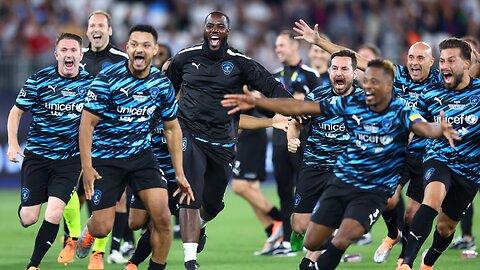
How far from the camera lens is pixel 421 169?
12.2m

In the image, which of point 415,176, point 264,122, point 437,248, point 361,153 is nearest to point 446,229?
point 437,248

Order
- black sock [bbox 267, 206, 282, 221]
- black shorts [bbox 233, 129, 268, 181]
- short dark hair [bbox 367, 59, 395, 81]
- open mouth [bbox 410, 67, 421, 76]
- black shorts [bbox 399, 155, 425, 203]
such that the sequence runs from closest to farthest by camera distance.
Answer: short dark hair [bbox 367, 59, 395, 81]
open mouth [bbox 410, 67, 421, 76]
black shorts [bbox 399, 155, 425, 203]
black sock [bbox 267, 206, 282, 221]
black shorts [bbox 233, 129, 268, 181]

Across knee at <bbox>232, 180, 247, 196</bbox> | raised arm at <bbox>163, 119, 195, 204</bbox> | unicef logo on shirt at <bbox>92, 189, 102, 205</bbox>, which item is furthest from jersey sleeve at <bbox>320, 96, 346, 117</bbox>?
knee at <bbox>232, 180, 247, 196</bbox>

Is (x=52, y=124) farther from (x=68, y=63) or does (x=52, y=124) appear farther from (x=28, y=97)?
(x=68, y=63)

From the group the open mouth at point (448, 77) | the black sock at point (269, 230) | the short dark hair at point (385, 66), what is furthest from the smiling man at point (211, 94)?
the black sock at point (269, 230)

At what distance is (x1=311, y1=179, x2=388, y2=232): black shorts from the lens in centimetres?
943

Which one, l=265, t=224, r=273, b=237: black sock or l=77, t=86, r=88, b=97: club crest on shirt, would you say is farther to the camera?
l=265, t=224, r=273, b=237: black sock

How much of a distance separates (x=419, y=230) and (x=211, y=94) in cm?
268

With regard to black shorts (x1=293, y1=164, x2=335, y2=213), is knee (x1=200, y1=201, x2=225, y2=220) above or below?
below

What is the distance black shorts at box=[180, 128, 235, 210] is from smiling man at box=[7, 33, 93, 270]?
129cm

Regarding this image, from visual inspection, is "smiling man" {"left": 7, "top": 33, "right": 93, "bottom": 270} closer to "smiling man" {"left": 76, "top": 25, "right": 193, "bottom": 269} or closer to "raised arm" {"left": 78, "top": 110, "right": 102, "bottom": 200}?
"smiling man" {"left": 76, "top": 25, "right": 193, "bottom": 269}

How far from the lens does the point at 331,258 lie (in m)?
9.36

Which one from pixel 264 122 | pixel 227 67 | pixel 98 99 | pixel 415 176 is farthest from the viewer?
pixel 415 176

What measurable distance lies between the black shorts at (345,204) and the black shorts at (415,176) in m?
2.69
